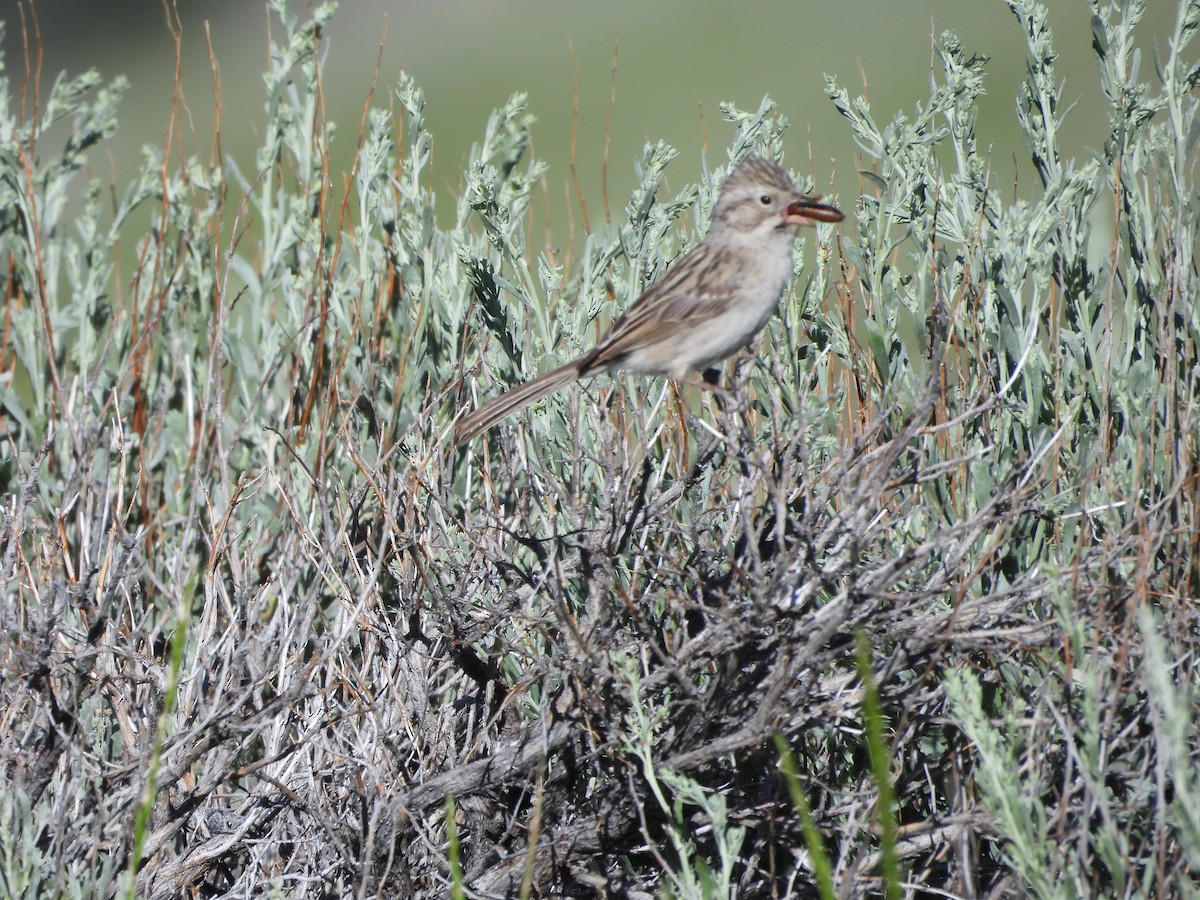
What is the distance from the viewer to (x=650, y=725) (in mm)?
2936

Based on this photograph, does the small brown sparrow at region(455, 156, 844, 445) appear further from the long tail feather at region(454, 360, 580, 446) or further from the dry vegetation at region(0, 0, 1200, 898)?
the dry vegetation at region(0, 0, 1200, 898)

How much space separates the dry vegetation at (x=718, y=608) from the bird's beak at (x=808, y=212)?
0.75 feet

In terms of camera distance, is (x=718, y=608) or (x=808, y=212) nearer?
(x=718, y=608)

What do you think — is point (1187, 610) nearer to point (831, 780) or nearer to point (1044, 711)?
point (1044, 711)

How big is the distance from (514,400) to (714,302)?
0.69 m

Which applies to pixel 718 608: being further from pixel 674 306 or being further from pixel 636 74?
pixel 636 74

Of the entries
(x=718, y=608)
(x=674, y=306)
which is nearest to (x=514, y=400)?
(x=674, y=306)

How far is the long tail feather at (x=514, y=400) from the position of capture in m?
3.72

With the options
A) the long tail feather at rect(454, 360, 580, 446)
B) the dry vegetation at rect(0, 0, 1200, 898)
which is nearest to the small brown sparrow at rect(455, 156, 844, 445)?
the long tail feather at rect(454, 360, 580, 446)

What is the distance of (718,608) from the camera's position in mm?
3273

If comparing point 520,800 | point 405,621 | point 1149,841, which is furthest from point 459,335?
point 1149,841

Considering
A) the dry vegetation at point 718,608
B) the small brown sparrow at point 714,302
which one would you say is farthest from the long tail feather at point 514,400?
the dry vegetation at point 718,608

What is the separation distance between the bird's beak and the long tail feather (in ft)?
2.54

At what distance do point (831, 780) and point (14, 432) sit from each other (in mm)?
3736
